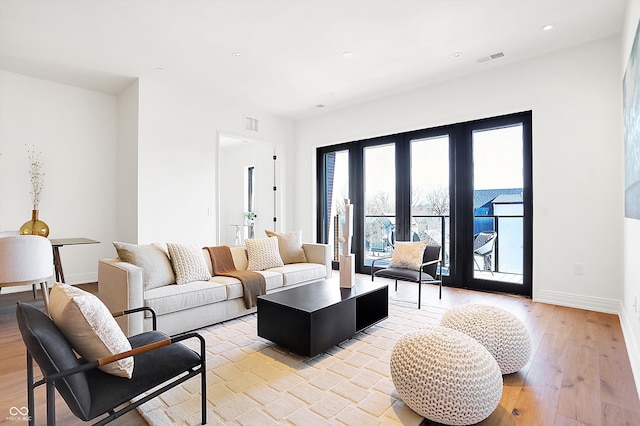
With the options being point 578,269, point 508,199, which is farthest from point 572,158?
point 578,269

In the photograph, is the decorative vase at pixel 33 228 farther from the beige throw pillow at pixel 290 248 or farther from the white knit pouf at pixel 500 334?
the white knit pouf at pixel 500 334

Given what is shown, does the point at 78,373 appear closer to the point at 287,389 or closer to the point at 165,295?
the point at 287,389

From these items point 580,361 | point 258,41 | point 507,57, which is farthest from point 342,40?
point 580,361

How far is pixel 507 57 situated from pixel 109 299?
201 inches

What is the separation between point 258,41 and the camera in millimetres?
3602

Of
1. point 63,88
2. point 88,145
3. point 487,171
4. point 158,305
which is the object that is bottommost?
point 158,305

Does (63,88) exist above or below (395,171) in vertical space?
above

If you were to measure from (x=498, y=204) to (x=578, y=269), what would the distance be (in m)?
1.17

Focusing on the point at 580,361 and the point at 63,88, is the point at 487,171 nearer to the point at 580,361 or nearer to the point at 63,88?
the point at 580,361

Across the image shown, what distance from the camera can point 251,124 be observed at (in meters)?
6.02

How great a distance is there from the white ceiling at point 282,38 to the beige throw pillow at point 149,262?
225 cm

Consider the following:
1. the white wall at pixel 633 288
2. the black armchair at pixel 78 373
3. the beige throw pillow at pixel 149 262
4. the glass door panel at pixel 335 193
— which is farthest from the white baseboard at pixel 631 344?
the glass door panel at pixel 335 193

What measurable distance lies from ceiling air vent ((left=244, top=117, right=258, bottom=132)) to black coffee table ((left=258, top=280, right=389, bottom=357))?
388 centimetres

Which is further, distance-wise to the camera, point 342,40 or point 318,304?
point 342,40
